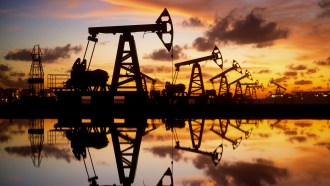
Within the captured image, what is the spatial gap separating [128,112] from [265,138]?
18139 mm

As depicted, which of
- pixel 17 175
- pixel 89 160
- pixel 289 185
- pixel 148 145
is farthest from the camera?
pixel 148 145

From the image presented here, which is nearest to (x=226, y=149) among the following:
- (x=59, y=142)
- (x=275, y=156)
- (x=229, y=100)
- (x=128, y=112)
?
(x=275, y=156)

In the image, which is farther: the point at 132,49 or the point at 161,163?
the point at 132,49

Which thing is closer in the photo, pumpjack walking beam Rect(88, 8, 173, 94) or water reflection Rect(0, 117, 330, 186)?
water reflection Rect(0, 117, 330, 186)

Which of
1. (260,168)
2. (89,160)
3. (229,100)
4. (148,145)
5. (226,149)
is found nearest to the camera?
(260,168)

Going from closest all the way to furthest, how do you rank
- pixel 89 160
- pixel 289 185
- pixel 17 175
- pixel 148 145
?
pixel 289 185, pixel 17 175, pixel 89 160, pixel 148 145

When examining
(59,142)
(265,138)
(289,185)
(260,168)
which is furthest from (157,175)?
(265,138)

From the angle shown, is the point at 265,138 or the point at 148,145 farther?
the point at 265,138

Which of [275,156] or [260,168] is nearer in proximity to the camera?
[260,168]

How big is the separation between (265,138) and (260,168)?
7206 millimetres

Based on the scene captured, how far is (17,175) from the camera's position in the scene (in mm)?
7688

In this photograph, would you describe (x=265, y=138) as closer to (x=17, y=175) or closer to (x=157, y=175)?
(x=157, y=175)

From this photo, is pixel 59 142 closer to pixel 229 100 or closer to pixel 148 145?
pixel 148 145

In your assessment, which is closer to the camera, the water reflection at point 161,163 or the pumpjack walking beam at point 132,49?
the water reflection at point 161,163
